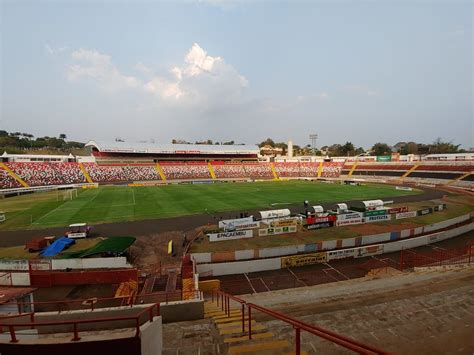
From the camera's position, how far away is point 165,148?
312ft

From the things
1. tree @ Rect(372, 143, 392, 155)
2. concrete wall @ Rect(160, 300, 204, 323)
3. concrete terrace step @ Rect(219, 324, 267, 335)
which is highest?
tree @ Rect(372, 143, 392, 155)

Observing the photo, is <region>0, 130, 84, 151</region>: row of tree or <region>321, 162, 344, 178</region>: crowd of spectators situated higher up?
<region>0, 130, 84, 151</region>: row of tree

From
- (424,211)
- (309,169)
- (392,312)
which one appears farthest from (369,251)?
(309,169)

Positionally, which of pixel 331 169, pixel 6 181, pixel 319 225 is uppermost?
pixel 6 181

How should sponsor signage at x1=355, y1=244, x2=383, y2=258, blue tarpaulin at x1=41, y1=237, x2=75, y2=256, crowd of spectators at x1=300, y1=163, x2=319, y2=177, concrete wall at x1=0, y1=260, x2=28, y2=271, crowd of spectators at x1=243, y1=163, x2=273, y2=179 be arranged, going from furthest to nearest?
crowd of spectators at x1=300, y1=163, x2=319, y2=177, crowd of spectators at x1=243, y1=163, x2=273, y2=179, sponsor signage at x1=355, y1=244, x2=383, y2=258, blue tarpaulin at x1=41, y1=237, x2=75, y2=256, concrete wall at x1=0, y1=260, x2=28, y2=271

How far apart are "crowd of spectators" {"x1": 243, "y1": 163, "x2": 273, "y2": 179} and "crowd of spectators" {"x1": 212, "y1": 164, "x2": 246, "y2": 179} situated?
6.70ft

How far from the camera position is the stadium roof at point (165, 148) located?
86.4 m

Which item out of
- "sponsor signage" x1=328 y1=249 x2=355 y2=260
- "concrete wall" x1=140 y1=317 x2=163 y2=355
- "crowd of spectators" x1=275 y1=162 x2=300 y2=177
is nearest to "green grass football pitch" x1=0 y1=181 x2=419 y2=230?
"sponsor signage" x1=328 y1=249 x2=355 y2=260

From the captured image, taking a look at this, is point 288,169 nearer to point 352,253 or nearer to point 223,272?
point 352,253

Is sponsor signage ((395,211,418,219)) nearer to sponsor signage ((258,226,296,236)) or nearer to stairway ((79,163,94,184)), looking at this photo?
sponsor signage ((258,226,296,236))

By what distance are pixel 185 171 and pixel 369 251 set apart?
6856cm

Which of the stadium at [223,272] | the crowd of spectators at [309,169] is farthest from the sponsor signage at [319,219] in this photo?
the crowd of spectators at [309,169]

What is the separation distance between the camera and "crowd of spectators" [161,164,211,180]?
82438 millimetres

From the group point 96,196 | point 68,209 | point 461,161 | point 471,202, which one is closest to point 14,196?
point 96,196
